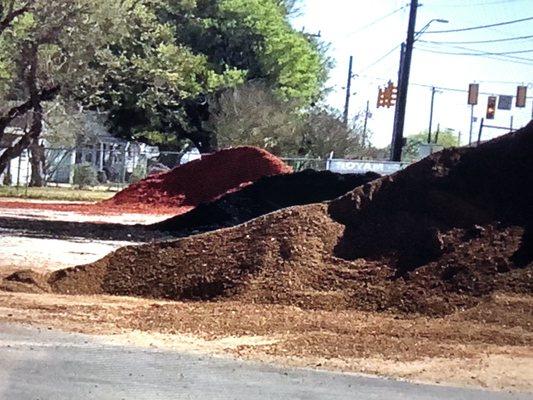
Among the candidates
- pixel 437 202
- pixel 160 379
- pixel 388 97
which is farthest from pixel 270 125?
pixel 160 379

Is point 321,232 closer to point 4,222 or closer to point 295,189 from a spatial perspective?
point 4,222

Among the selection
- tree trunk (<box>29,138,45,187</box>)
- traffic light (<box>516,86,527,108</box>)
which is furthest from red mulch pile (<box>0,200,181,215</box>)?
traffic light (<box>516,86,527,108</box>)

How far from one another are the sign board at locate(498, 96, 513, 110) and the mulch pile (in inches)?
1399

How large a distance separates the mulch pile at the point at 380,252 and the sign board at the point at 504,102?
35543mm

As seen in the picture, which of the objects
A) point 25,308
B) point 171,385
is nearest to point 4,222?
point 25,308

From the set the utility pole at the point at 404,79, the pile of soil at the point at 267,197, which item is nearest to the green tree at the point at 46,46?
the pile of soil at the point at 267,197

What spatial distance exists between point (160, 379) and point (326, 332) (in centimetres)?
365

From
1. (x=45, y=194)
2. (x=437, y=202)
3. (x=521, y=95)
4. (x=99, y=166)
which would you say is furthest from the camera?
(x=99, y=166)

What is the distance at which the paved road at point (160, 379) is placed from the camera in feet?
28.9

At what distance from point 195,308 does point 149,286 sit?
1744 mm

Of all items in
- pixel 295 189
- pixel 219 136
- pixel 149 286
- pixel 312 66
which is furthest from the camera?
pixel 312 66

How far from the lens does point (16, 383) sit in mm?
8828

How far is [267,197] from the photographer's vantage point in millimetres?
32719

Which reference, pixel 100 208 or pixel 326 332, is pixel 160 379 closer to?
pixel 326 332
